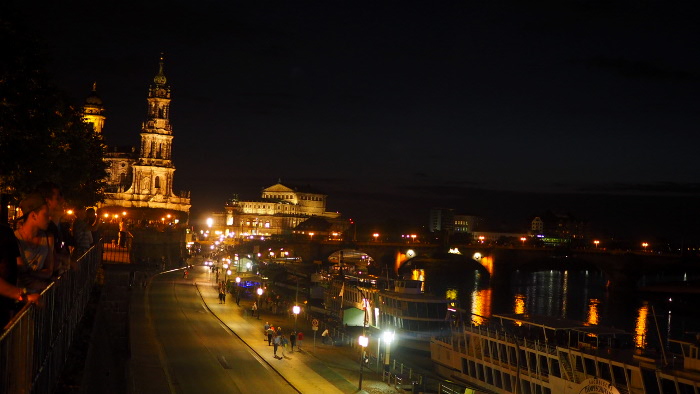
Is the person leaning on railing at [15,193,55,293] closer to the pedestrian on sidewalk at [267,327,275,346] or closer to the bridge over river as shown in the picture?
the pedestrian on sidewalk at [267,327,275,346]

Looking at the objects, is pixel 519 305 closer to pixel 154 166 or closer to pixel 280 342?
pixel 280 342

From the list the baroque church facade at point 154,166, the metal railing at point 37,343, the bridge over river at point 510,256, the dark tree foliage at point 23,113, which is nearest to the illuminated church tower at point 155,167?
the baroque church facade at point 154,166

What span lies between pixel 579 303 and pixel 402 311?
162 feet

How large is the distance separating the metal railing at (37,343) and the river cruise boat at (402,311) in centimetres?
2857

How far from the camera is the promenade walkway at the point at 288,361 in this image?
3250 centimetres

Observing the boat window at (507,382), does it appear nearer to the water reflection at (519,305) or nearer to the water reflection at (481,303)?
the water reflection at (481,303)

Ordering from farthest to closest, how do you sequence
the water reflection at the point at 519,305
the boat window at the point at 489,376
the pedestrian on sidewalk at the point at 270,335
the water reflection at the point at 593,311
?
the water reflection at the point at 519,305 → the water reflection at the point at 593,311 → the pedestrian on sidewalk at the point at 270,335 → the boat window at the point at 489,376

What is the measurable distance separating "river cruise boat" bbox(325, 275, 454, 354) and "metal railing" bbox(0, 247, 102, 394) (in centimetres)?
2857

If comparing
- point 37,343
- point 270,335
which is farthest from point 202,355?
point 37,343

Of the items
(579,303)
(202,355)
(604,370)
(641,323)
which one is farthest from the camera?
(579,303)

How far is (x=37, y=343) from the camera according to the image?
948cm

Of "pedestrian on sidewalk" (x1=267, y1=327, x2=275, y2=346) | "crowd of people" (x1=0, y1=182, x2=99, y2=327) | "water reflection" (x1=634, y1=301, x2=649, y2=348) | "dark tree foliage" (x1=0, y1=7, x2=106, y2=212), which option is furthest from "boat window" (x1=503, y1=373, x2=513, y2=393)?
"crowd of people" (x1=0, y1=182, x2=99, y2=327)

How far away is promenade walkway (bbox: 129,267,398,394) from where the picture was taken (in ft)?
107

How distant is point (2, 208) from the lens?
25.0m
